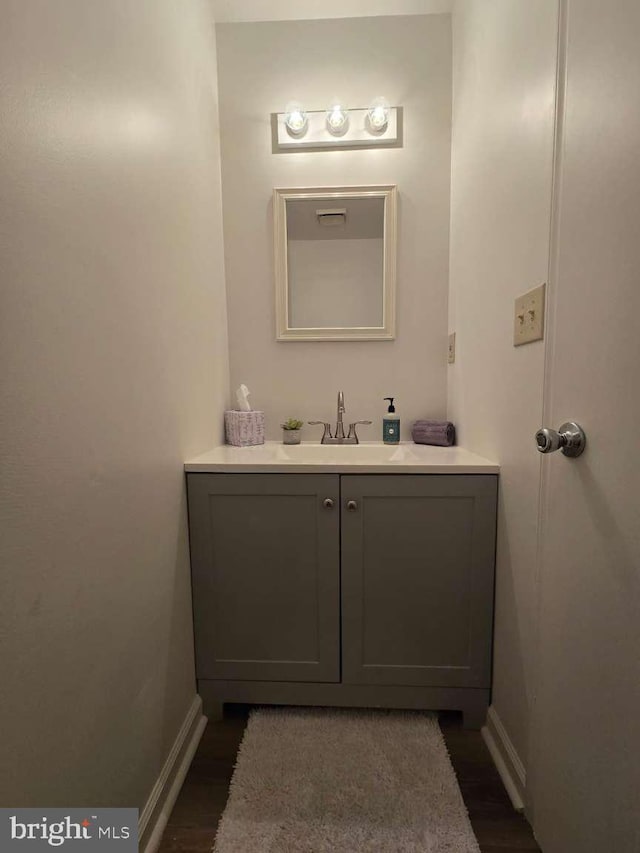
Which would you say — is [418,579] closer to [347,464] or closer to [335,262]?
[347,464]

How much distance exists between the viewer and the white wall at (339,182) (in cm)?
145

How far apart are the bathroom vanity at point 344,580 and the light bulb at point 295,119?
127 cm

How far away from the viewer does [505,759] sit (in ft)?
3.37

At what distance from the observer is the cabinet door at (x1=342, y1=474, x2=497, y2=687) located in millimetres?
1117

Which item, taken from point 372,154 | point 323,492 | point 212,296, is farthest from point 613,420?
point 372,154

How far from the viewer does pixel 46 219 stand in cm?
59

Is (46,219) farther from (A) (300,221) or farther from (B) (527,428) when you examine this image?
(A) (300,221)

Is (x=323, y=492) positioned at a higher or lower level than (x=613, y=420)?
lower

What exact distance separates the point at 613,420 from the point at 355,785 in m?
1.10

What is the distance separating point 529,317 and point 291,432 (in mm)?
940

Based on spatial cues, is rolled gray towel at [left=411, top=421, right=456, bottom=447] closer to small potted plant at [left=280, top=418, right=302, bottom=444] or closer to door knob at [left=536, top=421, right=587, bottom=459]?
small potted plant at [left=280, top=418, right=302, bottom=444]

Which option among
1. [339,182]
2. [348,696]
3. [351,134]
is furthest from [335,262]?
[348,696]

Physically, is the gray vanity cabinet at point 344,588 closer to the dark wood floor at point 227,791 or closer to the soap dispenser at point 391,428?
the dark wood floor at point 227,791

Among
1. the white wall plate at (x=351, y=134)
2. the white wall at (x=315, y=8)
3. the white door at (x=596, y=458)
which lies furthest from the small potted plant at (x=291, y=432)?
the white wall at (x=315, y=8)
